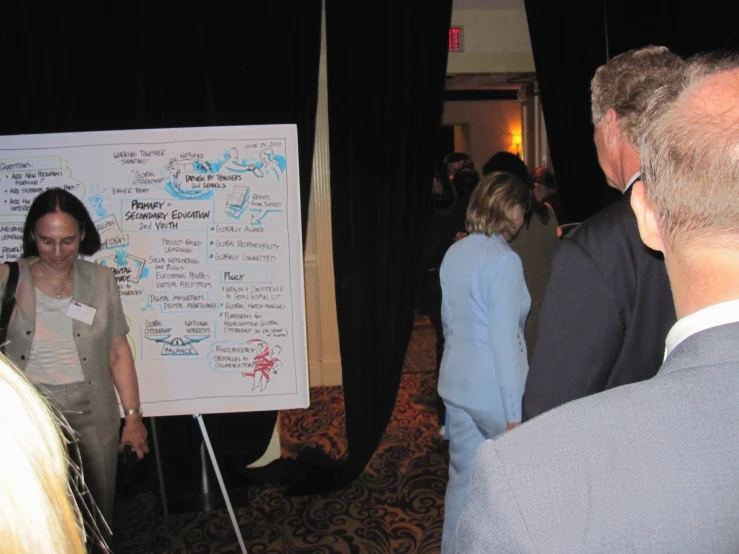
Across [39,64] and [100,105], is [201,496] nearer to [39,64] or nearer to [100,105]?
[100,105]

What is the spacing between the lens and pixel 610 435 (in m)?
0.50

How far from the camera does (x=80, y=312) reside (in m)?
1.95

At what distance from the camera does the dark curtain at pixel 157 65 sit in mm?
2680

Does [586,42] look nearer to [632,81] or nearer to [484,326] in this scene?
[484,326]

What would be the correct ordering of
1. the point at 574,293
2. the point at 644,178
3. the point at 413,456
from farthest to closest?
the point at 413,456, the point at 574,293, the point at 644,178

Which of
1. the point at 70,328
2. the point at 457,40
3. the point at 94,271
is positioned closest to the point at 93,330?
the point at 70,328

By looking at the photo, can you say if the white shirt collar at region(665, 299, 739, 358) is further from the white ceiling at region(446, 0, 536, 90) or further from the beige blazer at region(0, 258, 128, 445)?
the white ceiling at region(446, 0, 536, 90)

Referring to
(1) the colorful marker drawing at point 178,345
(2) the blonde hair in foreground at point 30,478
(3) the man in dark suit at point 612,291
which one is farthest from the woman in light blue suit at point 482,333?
(2) the blonde hair in foreground at point 30,478

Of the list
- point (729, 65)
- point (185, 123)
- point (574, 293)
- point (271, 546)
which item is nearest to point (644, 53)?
point (574, 293)

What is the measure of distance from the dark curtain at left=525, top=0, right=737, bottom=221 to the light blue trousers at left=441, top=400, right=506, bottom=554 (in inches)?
69.1

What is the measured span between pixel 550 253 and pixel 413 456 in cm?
135

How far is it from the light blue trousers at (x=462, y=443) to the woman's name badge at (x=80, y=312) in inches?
49.1

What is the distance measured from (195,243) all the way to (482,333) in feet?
3.77

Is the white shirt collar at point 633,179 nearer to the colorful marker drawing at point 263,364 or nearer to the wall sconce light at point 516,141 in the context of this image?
the colorful marker drawing at point 263,364
